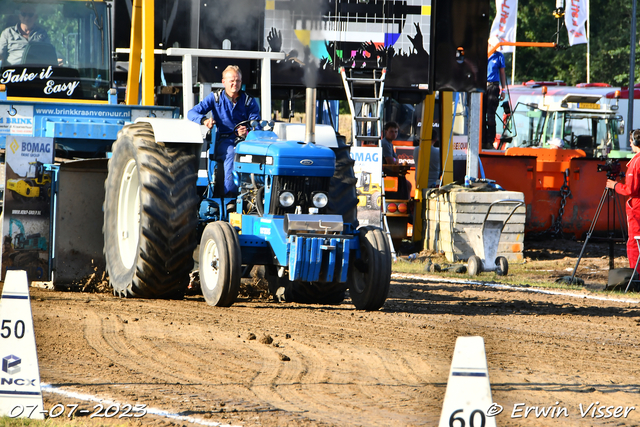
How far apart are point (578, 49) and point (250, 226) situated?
2968cm

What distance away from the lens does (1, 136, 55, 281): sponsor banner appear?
8.15 metres

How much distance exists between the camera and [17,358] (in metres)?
4.15

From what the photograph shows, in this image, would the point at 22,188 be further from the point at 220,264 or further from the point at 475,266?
the point at 475,266

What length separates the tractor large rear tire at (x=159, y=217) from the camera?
7.34 m

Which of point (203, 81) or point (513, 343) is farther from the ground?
point (203, 81)

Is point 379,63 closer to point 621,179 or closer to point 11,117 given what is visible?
point 621,179

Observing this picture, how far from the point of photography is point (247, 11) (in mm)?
10797

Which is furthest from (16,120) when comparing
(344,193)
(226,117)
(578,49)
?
(578,49)

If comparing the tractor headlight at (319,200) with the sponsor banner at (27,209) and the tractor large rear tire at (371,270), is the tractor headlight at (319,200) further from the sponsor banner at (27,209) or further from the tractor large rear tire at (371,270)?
the sponsor banner at (27,209)

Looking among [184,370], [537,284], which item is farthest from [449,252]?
[184,370]

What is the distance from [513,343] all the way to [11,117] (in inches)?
228

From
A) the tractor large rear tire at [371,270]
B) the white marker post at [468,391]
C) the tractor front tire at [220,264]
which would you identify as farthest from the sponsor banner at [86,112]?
Answer: the white marker post at [468,391]

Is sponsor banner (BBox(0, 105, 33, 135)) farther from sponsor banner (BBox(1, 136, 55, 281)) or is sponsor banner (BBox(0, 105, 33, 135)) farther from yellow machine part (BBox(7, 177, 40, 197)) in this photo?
yellow machine part (BBox(7, 177, 40, 197))

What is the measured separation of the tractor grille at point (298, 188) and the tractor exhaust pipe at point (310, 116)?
1.18 ft
